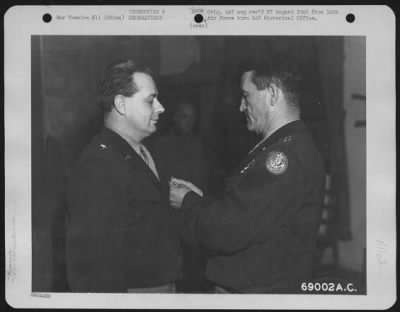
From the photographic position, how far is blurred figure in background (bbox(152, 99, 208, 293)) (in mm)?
965

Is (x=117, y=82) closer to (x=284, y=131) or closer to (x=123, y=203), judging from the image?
(x=123, y=203)

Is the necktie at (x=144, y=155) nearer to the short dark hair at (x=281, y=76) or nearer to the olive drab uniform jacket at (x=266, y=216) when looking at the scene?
the olive drab uniform jacket at (x=266, y=216)

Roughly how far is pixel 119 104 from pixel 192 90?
157 mm

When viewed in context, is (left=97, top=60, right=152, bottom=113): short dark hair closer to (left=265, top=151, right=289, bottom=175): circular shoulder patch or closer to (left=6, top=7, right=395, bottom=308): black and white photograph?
(left=6, top=7, right=395, bottom=308): black and white photograph

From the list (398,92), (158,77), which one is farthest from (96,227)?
(398,92)

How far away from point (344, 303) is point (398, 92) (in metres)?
0.47

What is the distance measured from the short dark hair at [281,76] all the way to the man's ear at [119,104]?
10.8 inches

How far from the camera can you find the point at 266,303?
38.4 inches

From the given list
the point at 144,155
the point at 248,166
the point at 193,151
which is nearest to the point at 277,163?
the point at 248,166

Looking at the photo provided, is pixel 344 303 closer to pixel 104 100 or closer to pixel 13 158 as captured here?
pixel 104 100

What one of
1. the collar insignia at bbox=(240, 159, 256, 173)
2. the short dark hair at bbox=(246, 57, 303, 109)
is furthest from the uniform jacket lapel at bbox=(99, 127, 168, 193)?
the short dark hair at bbox=(246, 57, 303, 109)

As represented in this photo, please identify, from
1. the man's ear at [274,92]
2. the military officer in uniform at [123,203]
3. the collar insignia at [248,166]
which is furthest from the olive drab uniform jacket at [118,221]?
the man's ear at [274,92]

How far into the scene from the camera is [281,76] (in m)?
0.96

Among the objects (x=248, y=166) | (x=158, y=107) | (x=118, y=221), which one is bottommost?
(x=118, y=221)
